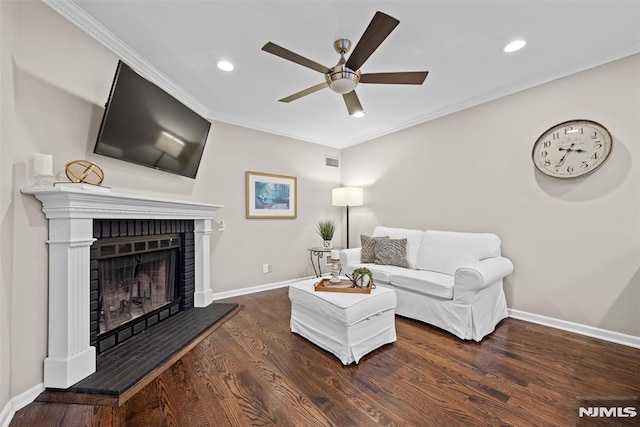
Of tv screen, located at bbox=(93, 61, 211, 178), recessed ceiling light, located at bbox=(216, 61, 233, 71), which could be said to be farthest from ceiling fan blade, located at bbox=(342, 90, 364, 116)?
tv screen, located at bbox=(93, 61, 211, 178)

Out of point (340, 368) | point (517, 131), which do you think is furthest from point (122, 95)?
point (517, 131)

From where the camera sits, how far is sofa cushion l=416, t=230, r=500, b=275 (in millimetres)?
2770

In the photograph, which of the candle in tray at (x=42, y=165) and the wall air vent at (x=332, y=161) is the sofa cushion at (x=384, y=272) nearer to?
the wall air vent at (x=332, y=161)

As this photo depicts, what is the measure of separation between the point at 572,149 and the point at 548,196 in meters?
0.47

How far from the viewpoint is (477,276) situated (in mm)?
2279

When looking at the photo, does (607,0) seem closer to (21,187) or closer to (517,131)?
(517,131)

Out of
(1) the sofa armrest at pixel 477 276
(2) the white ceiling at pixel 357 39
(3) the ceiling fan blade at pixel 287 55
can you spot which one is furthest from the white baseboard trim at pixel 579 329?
(3) the ceiling fan blade at pixel 287 55

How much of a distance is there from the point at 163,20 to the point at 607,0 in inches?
120

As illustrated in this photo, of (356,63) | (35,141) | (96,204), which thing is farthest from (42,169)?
(356,63)

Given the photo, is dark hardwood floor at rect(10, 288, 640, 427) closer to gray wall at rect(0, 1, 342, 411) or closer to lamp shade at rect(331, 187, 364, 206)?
gray wall at rect(0, 1, 342, 411)

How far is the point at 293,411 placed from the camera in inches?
58.5

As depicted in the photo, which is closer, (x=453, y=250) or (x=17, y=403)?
(x=17, y=403)

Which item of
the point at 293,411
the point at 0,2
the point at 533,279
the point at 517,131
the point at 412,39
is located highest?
the point at 412,39

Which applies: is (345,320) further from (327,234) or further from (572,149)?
(572,149)
